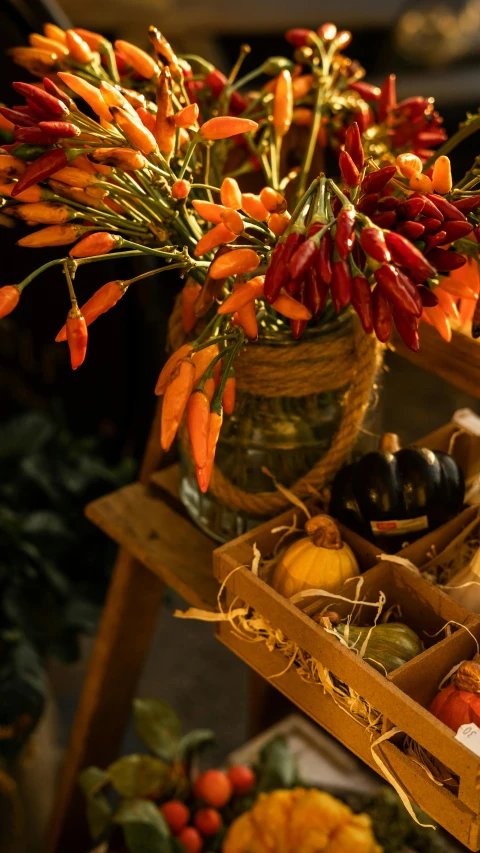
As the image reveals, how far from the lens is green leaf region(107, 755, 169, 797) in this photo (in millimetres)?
1297

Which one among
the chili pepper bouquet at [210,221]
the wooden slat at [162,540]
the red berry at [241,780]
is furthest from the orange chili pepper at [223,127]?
the red berry at [241,780]

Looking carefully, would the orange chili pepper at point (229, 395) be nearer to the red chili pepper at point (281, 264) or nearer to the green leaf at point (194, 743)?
the red chili pepper at point (281, 264)

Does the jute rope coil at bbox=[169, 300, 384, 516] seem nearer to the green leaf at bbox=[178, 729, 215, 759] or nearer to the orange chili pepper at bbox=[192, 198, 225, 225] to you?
the orange chili pepper at bbox=[192, 198, 225, 225]

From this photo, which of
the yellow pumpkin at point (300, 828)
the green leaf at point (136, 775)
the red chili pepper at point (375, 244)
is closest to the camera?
the red chili pepper at point (375, 244)

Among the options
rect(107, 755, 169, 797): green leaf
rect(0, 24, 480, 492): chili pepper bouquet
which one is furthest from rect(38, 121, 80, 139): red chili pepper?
rect(107, 755, 169, 797): green leaf

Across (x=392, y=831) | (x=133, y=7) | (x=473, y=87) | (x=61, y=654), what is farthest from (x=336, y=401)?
(x=133, y=7)

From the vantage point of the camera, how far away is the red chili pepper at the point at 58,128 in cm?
69

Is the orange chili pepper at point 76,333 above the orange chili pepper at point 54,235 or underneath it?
underneath

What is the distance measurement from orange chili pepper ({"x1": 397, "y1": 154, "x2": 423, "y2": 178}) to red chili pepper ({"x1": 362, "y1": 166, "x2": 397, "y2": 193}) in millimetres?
25

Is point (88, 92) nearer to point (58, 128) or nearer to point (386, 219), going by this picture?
point (58, 128)

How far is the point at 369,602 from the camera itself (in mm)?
836

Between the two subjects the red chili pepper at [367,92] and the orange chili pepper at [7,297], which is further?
the red chili pepper at [367,92]

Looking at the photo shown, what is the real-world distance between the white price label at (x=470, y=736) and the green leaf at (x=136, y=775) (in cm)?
74

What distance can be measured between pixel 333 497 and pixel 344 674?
213mm
